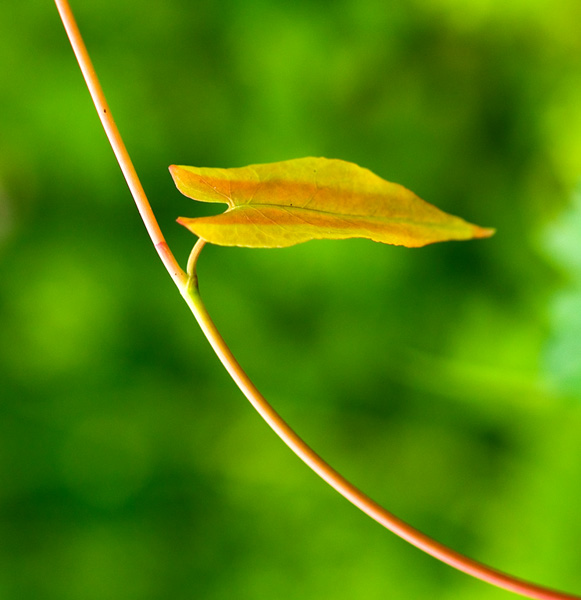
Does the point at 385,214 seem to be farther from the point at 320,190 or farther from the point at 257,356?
the point at 257,356

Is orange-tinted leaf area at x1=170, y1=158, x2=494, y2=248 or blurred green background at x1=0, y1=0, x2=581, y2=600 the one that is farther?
blurred green background at x1=0, y1=0, x2=581, y2=600

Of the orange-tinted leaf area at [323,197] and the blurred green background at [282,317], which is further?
the blurred green background at [282,317]

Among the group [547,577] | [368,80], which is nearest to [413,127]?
[368,80]

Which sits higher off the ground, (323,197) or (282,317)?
(323,197)

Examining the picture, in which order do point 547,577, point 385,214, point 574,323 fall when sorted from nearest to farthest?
point 385,214 < point 574,323 < point 547,577
